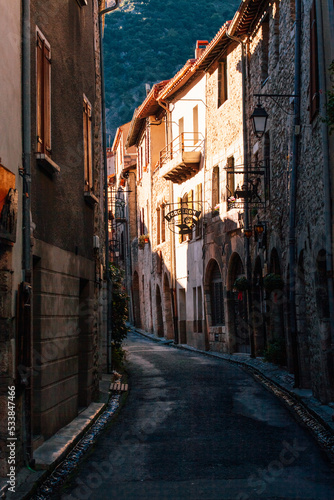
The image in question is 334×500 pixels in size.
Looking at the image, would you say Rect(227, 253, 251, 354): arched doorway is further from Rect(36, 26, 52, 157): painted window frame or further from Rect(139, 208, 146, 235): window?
Rect(139, 208, 146, 235): window

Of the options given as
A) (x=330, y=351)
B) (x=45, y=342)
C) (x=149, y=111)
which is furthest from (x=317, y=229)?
(x=149, y=111)

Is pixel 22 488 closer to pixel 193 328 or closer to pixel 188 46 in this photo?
pixel 193 328

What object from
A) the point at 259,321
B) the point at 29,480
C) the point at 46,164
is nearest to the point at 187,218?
the point at 259,321

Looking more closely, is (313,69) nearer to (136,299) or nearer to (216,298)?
(216,298)

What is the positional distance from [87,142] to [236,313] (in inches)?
447

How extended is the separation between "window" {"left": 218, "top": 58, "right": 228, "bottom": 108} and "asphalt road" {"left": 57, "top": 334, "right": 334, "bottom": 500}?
1300 centimetres

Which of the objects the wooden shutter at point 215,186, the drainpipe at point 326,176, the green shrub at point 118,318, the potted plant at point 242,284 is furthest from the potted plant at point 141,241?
the drainpipe at point 326,176

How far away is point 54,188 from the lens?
945cm

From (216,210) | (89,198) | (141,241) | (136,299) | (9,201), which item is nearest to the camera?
(9,201)

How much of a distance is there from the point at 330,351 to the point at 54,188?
15.8 ft

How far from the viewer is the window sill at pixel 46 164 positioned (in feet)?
27.7

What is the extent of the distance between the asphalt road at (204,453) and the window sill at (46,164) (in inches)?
128

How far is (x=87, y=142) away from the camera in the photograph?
1265 centimetres

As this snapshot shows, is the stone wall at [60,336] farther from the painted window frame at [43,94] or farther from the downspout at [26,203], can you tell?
the painted window frame at [43,94]
